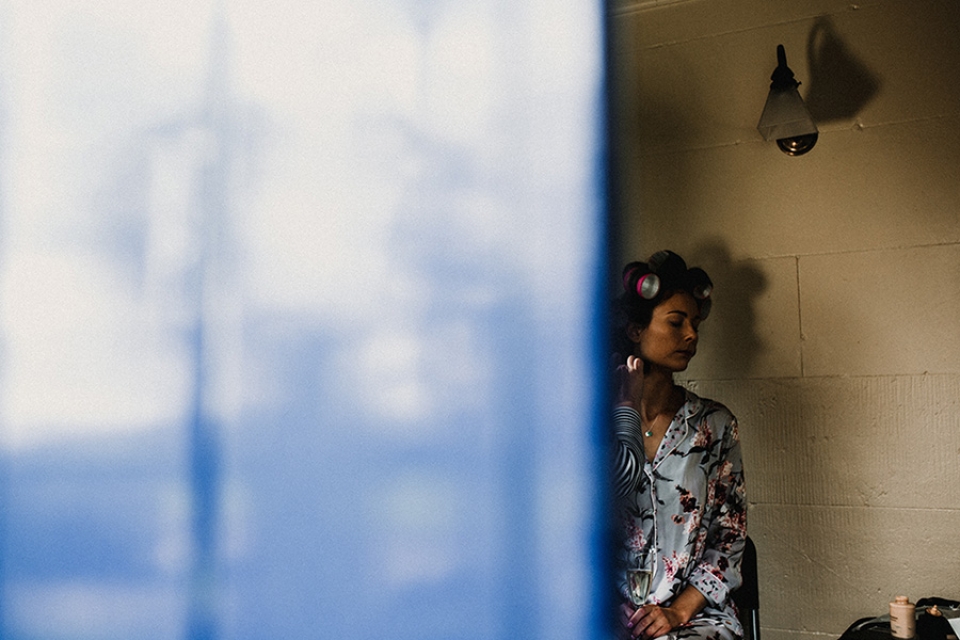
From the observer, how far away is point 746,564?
1834 millimetres

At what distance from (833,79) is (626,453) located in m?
1.03

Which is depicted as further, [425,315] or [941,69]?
[941,69]

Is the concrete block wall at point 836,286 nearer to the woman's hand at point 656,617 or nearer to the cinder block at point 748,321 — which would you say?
the cinder block at point 748,321

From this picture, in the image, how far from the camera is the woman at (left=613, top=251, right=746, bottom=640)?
171 centimetres

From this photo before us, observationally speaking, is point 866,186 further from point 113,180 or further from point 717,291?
point 113,180

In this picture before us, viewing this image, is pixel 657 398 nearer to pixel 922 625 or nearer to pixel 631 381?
pixel 631 381

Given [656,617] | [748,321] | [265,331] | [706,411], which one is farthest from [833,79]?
[265,331]

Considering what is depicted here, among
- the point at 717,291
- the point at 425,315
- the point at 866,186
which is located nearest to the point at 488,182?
the point at 425,315

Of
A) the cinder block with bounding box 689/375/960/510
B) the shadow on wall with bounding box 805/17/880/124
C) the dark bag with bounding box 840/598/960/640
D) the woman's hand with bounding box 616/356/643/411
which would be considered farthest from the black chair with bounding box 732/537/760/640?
the shadow on wall with bounding box 805/17/880/124

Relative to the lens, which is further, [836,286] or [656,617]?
[836,286]

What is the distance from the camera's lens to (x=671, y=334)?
5.96 ft

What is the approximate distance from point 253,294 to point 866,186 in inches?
54.3

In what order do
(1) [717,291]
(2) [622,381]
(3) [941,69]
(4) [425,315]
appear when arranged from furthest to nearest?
1. (1) [717,291]
2. (3) [941,69]
3. (2) [622,381]
4. (4) [425,315]

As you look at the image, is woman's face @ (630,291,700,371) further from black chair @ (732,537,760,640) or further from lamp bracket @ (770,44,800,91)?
lamp bracket @ (770,44,800,91)
